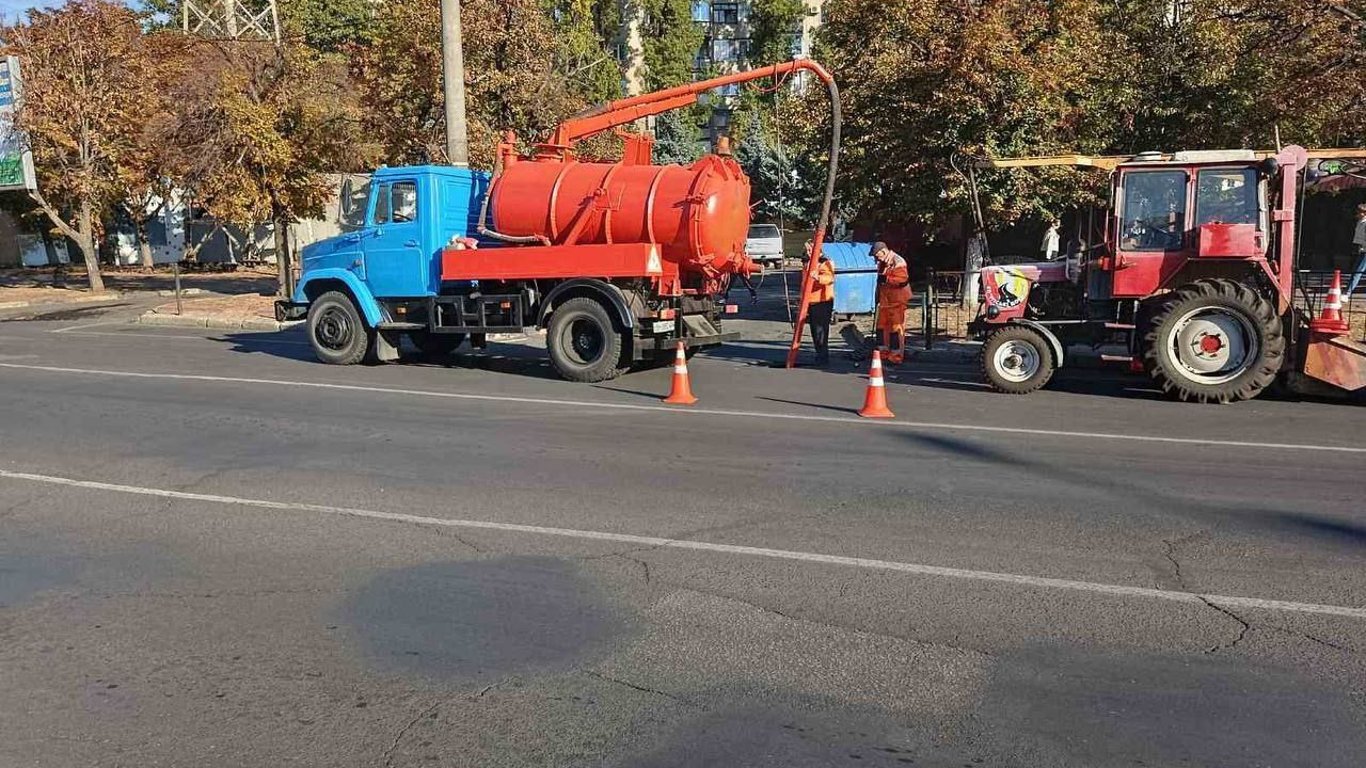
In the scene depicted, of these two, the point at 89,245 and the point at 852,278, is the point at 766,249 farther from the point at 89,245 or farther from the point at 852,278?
the point at 89,245

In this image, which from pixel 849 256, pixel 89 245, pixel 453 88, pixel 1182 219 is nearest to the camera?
pixel 1182 219

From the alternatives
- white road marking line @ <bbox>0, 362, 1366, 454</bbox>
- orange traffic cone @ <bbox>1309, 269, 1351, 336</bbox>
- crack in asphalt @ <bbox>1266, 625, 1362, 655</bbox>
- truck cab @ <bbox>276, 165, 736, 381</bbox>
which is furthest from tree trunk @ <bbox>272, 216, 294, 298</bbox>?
crack in asphalt @ <bbox>1266, 625, 1362, 655</bbox>

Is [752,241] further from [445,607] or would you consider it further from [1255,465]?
[445,607]

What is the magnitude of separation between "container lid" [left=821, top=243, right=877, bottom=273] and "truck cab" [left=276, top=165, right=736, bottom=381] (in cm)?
623

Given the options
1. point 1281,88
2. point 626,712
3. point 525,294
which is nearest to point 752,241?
point 1281,88

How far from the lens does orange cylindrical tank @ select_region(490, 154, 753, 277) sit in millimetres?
13070

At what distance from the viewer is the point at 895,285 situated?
1477cm

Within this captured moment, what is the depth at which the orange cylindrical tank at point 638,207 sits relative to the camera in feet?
42.9

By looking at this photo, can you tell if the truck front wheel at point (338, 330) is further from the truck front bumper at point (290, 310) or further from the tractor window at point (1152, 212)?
the tractor window at point (1152, 212)

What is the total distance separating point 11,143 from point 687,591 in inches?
1166

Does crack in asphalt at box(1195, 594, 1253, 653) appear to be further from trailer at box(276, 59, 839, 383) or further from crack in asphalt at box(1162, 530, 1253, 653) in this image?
trailer at box(276, 59, 839, 383)


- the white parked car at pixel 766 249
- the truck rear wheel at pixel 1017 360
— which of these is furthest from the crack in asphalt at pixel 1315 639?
the white parked car at pixel 766 249

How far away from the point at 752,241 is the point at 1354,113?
17.2m

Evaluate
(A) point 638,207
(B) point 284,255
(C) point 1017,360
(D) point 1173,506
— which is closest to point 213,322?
(B) point 284,255
